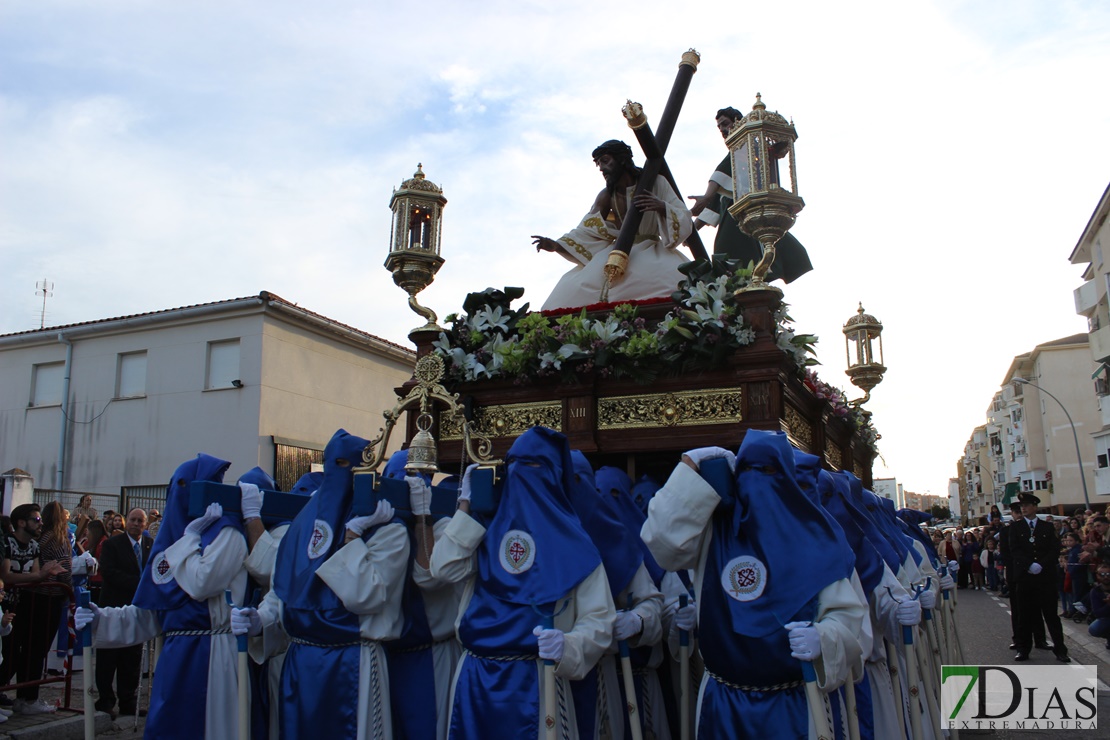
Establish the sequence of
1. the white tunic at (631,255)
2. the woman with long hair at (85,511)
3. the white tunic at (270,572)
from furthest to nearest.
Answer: the woman with long hair at (85,511) < the white tunic at (631,255) < the white tunic at (270,572)

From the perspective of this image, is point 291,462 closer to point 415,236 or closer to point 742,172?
point 415,236

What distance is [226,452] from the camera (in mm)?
19281

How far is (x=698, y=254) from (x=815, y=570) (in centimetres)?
413

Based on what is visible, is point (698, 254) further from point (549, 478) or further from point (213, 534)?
point (213, 534)

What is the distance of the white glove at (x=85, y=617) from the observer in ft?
15.5

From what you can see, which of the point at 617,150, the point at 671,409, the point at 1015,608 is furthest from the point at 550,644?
the point at 1015,608

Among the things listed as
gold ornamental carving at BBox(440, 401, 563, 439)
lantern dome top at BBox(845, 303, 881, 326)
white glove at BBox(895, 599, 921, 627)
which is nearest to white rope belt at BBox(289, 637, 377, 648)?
gold ornamental carving at BBox(440, 401, 563, 439)

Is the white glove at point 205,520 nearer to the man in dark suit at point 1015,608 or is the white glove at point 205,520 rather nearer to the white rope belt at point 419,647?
the white rope belt at point 419,647

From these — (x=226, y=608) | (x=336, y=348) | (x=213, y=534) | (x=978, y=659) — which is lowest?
(x=978, y=659)

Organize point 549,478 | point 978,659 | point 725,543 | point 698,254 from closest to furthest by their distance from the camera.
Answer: point 725,543, point 549,478, point 698,254, point 978,659

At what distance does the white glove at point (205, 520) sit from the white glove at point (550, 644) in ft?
7.42

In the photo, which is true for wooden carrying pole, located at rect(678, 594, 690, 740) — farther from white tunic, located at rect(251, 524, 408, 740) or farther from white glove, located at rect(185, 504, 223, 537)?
white glove, located at rect(185, 504, 223, 537)

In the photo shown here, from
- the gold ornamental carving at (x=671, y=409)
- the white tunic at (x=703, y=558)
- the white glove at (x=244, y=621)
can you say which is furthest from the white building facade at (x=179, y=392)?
the white tunic at (x=703, y=558)

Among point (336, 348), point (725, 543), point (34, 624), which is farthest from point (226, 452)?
point (725, 543)
